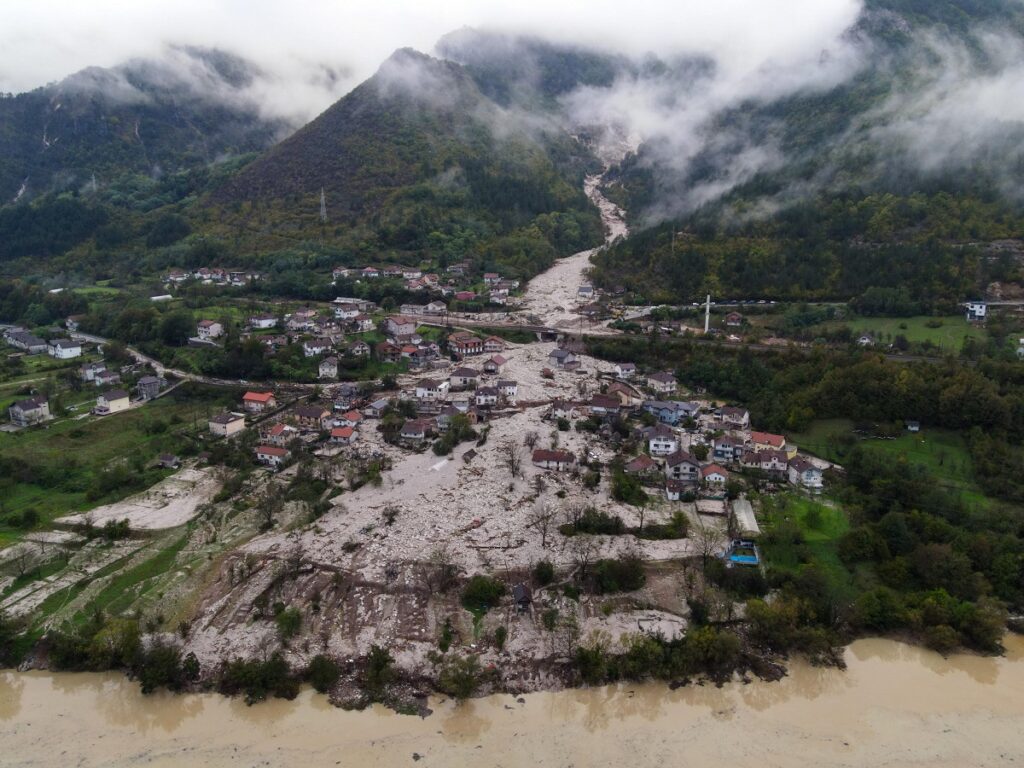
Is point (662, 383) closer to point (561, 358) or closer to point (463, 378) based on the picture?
point (561, 358)

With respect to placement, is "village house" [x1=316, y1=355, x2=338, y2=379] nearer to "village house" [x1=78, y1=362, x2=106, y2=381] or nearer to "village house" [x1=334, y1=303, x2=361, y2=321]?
"village house" [x1=334, y1=303, x2=361, y2=321]

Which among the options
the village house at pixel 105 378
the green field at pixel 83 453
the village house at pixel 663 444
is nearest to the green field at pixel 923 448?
the village house at pixel 663 444

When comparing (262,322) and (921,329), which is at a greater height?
(921,329)

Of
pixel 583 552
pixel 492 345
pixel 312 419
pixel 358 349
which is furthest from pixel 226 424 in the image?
pixel 492 345

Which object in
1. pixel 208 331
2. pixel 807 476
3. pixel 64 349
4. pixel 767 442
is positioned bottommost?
pixel 807 476

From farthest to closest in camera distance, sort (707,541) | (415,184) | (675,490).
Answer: (415,184)
(675,490)
(707,541)

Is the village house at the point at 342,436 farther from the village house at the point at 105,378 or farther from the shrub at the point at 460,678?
the shrub at the point at 460,678

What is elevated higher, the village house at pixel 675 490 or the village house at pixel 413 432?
the village house at pixel 413 432

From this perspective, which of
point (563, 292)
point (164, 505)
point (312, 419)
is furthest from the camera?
point (563, 292)
